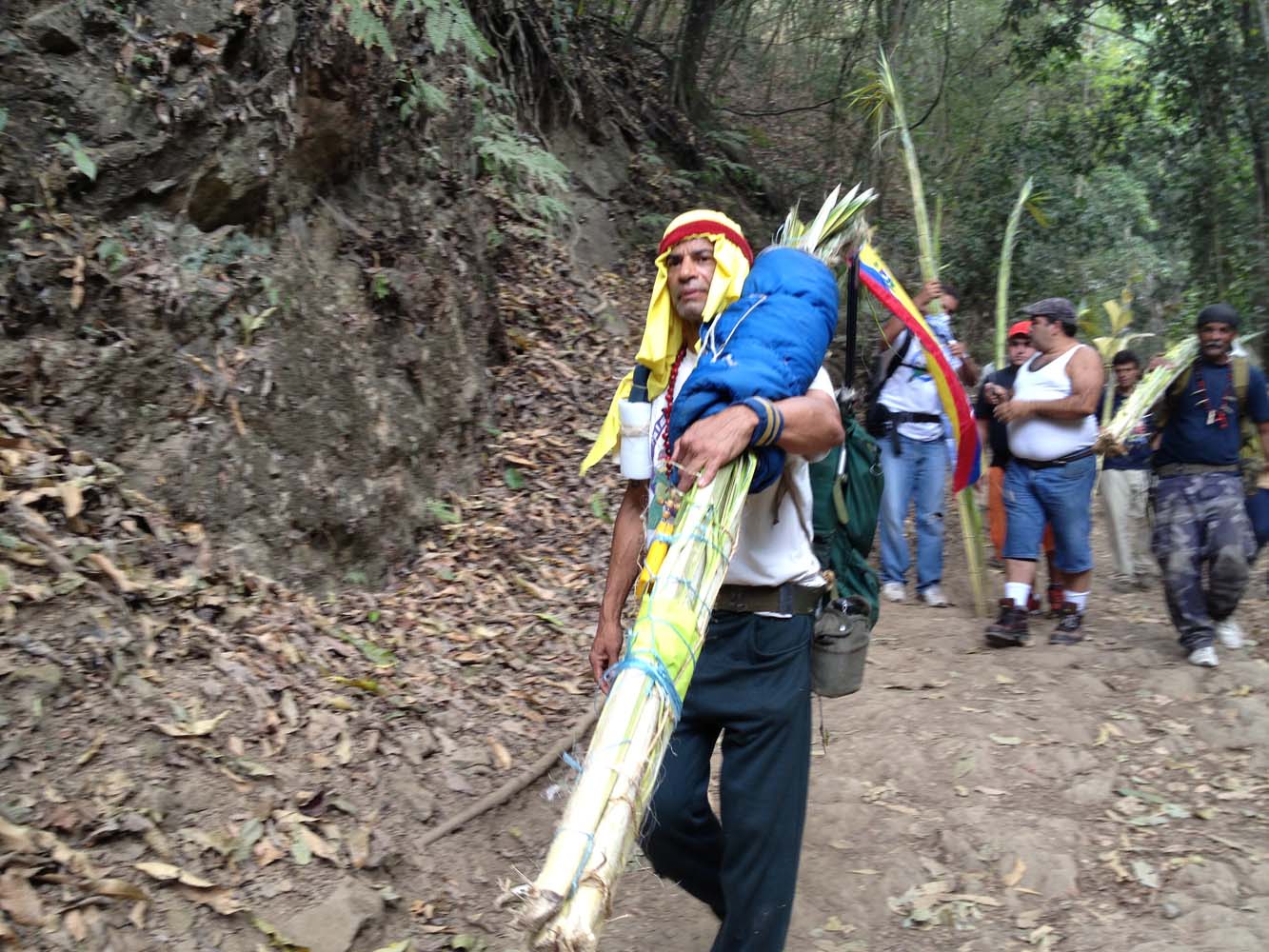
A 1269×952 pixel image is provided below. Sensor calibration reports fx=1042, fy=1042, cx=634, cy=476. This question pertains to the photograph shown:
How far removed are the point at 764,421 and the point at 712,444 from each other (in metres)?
0.16

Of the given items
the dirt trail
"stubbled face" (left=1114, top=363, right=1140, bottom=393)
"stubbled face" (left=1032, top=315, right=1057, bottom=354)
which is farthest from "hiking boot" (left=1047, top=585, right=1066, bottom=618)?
"stubbled face" (left=1114, top=363, right=1140, bottom=393)

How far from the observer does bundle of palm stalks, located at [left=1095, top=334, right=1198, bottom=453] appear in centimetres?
644

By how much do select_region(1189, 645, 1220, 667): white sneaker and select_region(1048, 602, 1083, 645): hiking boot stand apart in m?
0.73

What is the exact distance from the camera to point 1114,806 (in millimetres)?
4695

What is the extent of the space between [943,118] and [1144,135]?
3.30 metres

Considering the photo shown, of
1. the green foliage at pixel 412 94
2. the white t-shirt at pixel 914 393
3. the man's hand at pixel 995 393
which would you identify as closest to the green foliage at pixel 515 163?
the green foliage at pixel 412 94

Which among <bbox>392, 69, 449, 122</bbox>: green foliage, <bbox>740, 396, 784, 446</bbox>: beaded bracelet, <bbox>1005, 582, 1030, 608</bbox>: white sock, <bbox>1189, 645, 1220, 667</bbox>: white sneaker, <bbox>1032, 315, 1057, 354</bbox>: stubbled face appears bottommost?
<bbox>1189, 645, 1220, 667</bbox>: white sneaker

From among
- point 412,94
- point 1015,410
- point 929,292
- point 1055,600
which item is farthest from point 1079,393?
point 412,94

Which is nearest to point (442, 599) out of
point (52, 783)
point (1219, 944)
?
point (52, 783)

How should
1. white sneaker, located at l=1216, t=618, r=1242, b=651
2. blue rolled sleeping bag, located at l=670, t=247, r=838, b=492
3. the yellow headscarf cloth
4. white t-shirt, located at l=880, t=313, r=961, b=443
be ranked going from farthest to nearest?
white t-shirt, located at l=880, t=313, r=961, b=443 → white sneaker, located at l=1216, t=618, r=1242, b=651 → the yellow headscarf cloth → blue rolled sleeping bag, located at l=670, t=247, r=838, b=492

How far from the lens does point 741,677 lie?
2992mm

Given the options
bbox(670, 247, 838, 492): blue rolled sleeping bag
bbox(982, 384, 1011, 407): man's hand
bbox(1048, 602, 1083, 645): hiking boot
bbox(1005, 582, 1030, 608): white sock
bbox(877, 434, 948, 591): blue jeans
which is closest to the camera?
bbox(670, 247, 838, 492): blue rolled sleeping bag

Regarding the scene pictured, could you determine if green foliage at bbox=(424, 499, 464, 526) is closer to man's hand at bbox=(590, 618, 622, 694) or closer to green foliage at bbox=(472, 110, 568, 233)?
green foliage at bbox=(472, 110, 568, 233)

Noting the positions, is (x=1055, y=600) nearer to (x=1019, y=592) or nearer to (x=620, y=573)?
(x=1019, y=592)
